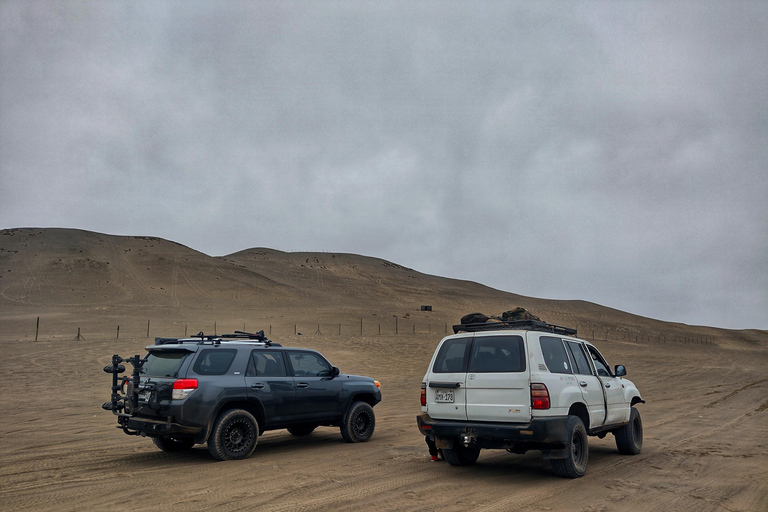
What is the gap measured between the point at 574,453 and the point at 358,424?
15.3 ft

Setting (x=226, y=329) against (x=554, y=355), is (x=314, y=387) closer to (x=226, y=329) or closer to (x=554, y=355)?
(x=554, y=355)

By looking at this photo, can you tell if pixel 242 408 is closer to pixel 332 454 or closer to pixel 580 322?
pixel 332 454

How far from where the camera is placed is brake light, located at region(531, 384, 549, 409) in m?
7.68

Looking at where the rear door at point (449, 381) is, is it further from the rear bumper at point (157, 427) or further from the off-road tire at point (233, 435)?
the rear bumper at point (157, 427)

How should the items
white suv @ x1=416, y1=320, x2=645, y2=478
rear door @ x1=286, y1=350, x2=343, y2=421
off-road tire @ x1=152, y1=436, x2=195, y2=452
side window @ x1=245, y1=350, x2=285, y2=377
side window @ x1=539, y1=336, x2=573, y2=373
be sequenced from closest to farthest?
white suv @ x1=416, y1=320, x2=645, y2=478, side window @ x1=539, y1=336, x2=573, y2=373, side window @ x1=245, y1=350, x2=285, y2=377, off-road tire @ x1=152, y1=436, x2=195, y2=452, rear door @ x1=286, y1=350, x2=343, y2=421

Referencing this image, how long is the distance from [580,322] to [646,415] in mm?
57493

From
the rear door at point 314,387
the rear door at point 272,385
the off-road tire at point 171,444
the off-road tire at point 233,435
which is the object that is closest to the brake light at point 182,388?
the off-road tire at point 233,435

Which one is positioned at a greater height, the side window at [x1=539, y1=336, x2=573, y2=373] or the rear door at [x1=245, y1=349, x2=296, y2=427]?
the side window at [x1=539, y1=336, x2=573, y2=373]

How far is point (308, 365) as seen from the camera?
11.1 meters

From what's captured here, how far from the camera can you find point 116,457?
378 inches

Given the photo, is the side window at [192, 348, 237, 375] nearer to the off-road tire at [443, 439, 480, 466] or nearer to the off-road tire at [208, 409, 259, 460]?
the off-road tire at [208, 409, 259, 460]

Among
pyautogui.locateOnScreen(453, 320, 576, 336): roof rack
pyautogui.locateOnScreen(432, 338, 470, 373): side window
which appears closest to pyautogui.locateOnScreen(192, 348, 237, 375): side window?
pyautogui.locateOnScreen(432, 338, 470, 373): side window

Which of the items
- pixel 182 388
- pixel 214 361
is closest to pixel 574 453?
pixel 214 361

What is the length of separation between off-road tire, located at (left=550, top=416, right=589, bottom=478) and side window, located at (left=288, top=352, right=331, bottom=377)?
4.65 m
